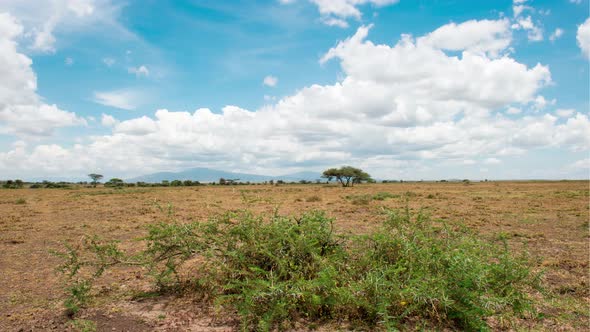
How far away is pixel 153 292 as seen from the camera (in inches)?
238

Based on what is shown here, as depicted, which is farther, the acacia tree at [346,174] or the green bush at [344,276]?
the acacia tree at [346,174]

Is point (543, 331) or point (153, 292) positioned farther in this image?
point (153, 292)

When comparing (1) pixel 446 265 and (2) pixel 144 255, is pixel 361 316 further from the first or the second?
(2) pixel 144 255

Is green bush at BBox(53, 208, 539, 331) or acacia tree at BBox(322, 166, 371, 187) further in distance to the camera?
acacia tree at BBox(322, 166, 371, 187)

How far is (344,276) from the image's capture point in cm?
524

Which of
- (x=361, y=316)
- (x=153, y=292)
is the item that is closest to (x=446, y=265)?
(x=361, y=316)

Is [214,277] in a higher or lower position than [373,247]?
lower

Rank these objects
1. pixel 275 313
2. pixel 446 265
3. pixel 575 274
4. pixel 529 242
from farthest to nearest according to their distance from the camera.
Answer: pixel 529 242
pixel 575 274
pixel 446 265
pixel 275 313

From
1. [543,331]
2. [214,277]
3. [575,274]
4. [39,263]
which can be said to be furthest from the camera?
[39,263]

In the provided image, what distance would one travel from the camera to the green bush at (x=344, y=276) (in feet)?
15.1

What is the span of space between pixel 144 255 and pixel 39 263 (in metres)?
5.10

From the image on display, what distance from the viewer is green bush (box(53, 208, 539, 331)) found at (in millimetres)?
4609

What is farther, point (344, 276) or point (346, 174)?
point (346, 174)

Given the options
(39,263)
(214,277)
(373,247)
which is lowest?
(39,263)
